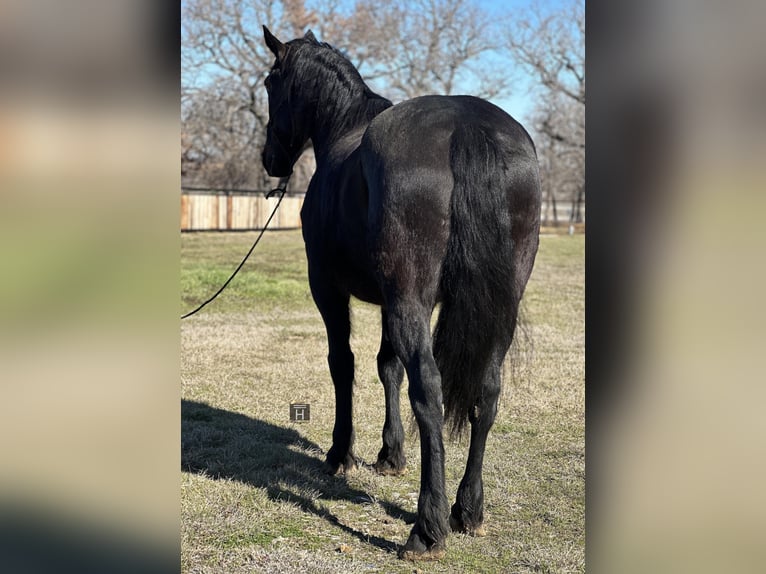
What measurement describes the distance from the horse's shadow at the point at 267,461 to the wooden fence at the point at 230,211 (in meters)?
17.5

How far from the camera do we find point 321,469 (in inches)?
176

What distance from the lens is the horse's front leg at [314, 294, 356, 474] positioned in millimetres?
4184

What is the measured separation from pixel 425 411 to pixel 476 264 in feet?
2.37

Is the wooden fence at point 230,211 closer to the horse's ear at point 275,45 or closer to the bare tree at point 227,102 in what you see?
the bare tree at point 227,102

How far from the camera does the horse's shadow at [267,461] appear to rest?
12.9 feet

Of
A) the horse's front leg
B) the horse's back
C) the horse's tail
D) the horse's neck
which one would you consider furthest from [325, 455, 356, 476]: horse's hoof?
the horse's neck

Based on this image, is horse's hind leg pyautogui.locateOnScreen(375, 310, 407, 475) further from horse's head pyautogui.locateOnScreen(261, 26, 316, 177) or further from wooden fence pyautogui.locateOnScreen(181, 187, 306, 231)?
wooden fence pyautogui.locateOnScreen(181, 187, 306, 231)

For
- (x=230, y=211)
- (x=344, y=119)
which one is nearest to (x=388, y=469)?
(x=344, y=119)

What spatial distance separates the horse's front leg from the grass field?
124mm

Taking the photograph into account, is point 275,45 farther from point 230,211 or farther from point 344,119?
point 230,211

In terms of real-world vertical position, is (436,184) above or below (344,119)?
below

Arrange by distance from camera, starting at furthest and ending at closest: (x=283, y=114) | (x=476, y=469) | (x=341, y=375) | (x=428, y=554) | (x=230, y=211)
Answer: (x=230, y=211) < (x=283, y=114) < (x=341, y=375) < (x=476, y=469) < (x=428, y=554)

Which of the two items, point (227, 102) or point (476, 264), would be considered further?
point (227, 102)
